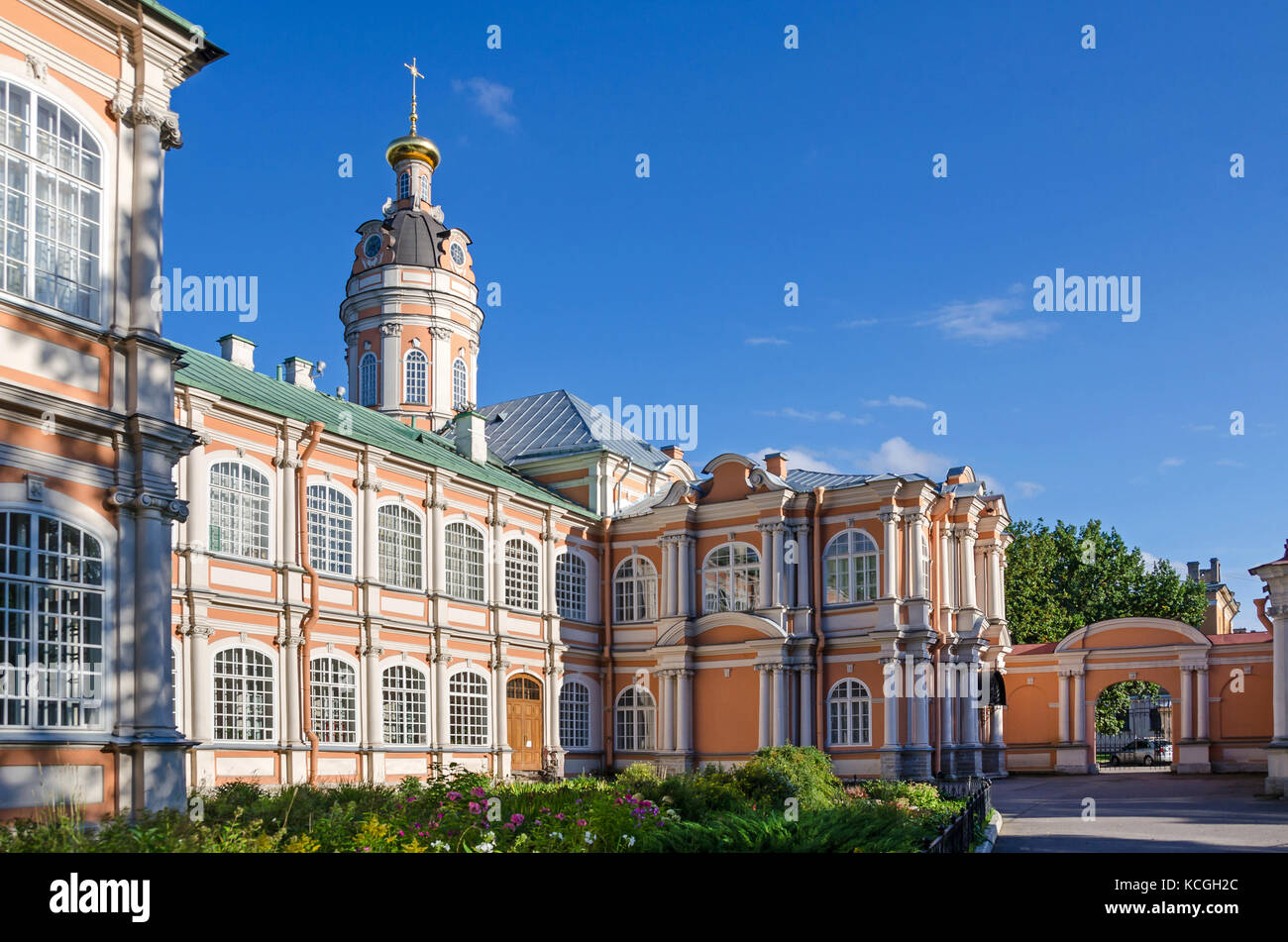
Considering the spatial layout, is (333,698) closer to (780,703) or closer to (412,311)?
(780,703)

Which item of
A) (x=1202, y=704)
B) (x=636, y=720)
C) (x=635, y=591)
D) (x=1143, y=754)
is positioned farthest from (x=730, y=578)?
(x=1143, y=754)

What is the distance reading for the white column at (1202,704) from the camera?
127 ft

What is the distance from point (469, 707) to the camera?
30.5 m

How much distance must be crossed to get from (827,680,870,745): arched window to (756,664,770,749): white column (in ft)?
5.73

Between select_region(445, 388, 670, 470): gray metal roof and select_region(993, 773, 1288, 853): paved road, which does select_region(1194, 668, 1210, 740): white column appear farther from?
select_region(445, 388, 670, 470): gray metal roof

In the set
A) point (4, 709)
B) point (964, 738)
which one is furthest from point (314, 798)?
point (964, 738)

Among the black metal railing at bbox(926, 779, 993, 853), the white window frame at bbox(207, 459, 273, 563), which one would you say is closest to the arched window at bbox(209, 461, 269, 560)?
the white window frame at bbox(207, 459, 273, 563)

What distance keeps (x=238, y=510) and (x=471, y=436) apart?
11.2m

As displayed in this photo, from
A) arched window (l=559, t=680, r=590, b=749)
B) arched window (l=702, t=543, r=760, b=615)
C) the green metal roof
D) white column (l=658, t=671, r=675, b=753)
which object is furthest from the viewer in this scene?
arched window (l=702, t=543, r=760, b=615)

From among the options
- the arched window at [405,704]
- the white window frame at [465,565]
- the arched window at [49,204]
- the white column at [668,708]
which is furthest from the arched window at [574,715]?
the arched window at [49,204]

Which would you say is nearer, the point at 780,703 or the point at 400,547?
the point at 400,547

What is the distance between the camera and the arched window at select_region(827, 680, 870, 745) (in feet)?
109

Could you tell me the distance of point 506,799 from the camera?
1337 centimetres
